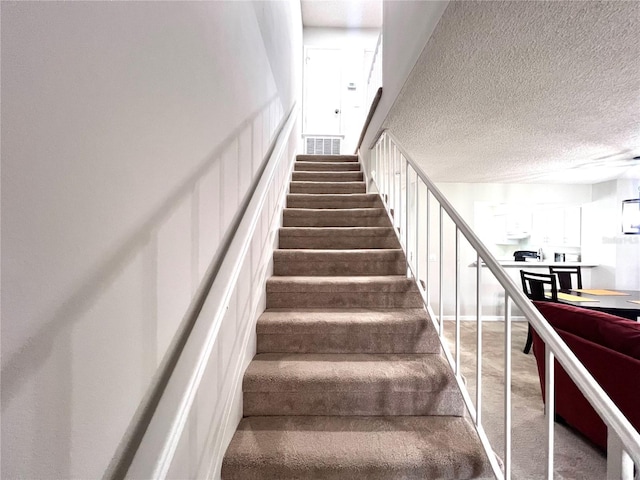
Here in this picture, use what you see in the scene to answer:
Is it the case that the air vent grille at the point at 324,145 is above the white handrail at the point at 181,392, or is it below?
above

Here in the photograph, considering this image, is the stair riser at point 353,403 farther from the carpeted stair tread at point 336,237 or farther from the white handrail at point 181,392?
the carpeted stair tread at point 336,237

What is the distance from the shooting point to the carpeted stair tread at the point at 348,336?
156 cm

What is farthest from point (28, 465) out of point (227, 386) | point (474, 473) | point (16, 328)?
point (474, 473)

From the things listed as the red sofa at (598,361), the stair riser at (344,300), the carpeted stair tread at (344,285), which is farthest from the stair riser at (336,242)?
the red sofa at (598,361)

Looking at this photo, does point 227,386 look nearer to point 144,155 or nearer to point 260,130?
point 144,155

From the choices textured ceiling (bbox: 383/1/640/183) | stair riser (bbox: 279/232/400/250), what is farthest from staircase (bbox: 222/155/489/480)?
textured ceiling (bbox: 383/1/640/183)

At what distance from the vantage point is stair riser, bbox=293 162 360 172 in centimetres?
385

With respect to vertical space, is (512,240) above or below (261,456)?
above

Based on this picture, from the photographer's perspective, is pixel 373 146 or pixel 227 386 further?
pixel 373 146

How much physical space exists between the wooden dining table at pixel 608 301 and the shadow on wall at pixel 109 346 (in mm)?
3173

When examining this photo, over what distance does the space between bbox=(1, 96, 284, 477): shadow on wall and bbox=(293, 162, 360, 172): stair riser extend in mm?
3004

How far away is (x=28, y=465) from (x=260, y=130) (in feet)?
5.43

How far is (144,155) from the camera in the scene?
2.04 ft

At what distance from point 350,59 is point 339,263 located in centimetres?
464
